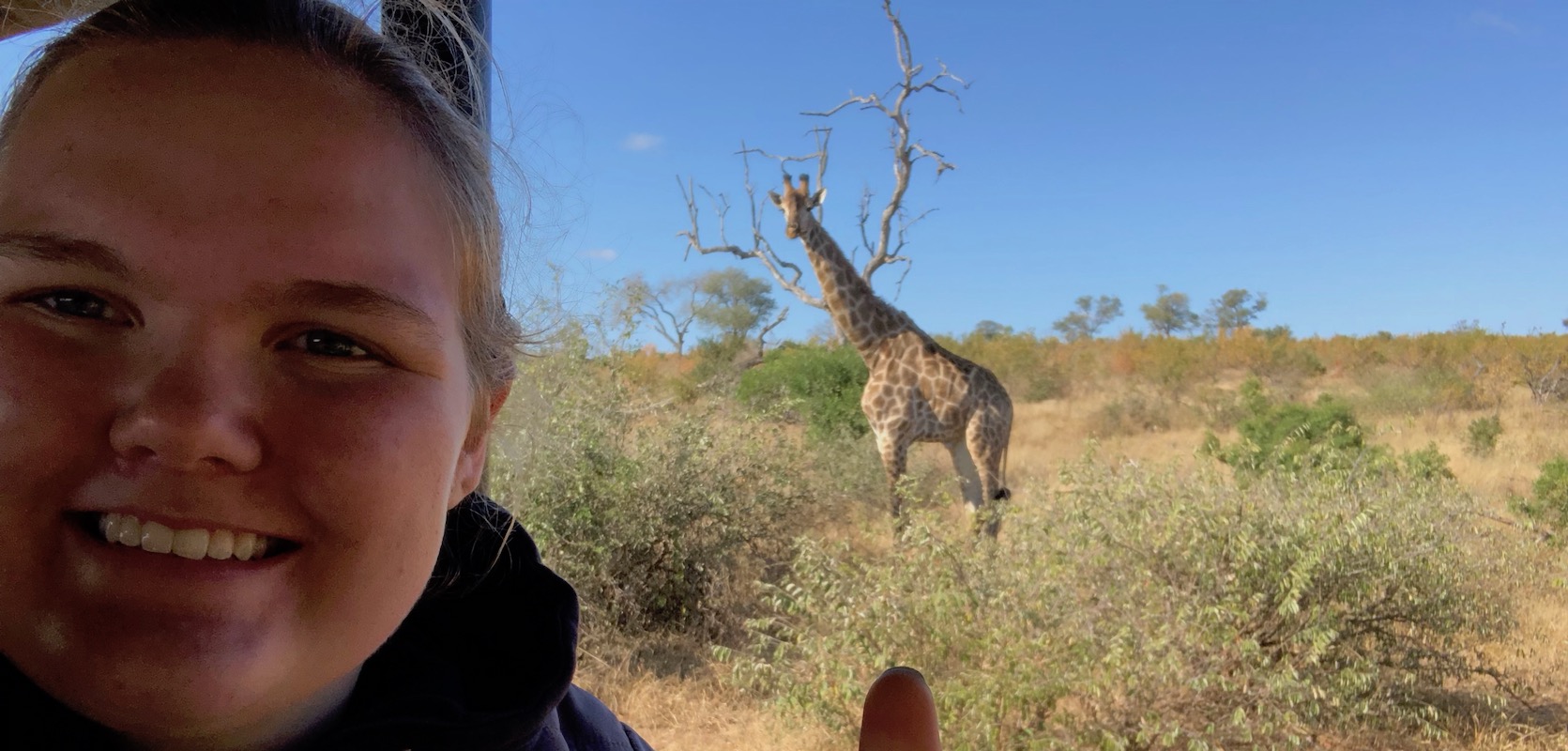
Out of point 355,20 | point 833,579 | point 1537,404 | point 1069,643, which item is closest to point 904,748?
point 355,20

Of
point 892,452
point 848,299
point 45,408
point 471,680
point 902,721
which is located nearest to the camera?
point 45,408

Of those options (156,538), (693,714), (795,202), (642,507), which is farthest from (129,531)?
(795,202)

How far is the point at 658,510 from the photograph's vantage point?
332 centimetres

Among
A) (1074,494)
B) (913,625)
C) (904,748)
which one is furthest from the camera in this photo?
(1074,494)

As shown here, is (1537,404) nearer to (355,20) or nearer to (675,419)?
(675,419)

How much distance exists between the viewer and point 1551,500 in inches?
139

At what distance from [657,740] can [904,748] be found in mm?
2101

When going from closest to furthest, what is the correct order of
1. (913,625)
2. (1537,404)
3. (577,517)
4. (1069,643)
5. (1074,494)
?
(1069,643), (913,625), (1074,494), (577,517), (1537,404)

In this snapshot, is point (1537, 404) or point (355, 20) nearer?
point (355, 20)

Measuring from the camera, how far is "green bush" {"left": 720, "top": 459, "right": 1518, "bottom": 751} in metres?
1.98

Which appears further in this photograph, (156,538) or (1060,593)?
(1060,593)

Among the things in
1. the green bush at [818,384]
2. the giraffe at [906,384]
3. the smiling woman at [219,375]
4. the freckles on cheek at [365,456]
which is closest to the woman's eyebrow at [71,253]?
the smiling woman at [219,375]

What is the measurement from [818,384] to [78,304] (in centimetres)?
626

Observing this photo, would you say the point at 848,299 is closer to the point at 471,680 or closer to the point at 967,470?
the point at 967,470
